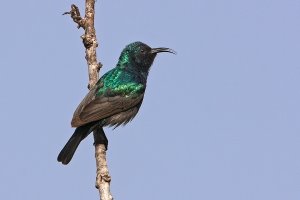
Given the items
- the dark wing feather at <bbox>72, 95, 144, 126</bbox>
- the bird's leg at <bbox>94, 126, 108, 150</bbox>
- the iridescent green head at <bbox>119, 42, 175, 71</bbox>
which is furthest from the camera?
the iridescent green head at <bbox>119, 42, 175, 71</bbox>

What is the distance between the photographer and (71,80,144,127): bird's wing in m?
9.78

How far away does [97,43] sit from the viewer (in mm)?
9734

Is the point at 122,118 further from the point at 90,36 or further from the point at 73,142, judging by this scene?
the point at 90,36

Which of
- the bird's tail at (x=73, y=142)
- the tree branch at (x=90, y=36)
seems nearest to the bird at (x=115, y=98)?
the bird's tail at (x=73, y=142)

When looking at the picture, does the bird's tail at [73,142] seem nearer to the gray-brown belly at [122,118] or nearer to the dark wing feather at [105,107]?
the dark wing feather at [105,107]

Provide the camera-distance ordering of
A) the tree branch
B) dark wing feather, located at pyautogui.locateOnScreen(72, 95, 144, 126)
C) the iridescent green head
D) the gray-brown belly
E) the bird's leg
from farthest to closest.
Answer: the iridescent green head → the gray-brown belly → dark wing feather, located at pyautogui.locateOnScreen(72, 95, 144, 126) → the tree branch → the bird's leg

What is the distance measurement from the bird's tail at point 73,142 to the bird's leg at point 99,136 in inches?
4.1

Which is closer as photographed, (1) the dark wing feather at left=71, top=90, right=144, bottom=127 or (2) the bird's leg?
(2) the bird's leg

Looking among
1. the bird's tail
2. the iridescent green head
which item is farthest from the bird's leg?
the iridescent green head

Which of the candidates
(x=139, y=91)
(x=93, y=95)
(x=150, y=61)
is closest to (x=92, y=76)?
(x=93, y=95)

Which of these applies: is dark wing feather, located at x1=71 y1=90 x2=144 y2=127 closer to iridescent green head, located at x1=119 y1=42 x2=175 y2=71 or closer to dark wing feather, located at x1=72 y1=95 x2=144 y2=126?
dark wing feather, located at x1=72 y1=95 x2=144 y2=126

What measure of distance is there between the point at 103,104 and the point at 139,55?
5.55 feet

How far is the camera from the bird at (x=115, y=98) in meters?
9.78

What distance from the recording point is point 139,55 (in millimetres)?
11633
